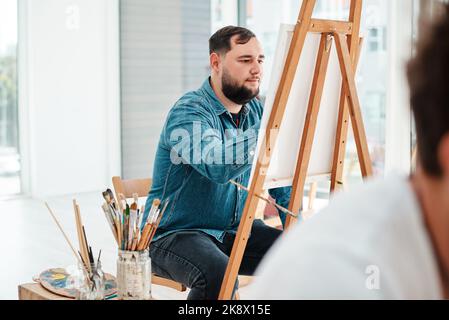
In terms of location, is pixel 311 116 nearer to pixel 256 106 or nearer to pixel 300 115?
pixel 300 115

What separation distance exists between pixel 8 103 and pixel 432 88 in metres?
5.64

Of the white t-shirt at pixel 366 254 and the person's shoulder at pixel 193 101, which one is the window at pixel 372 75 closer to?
the person's shoulder at pixel 193 101

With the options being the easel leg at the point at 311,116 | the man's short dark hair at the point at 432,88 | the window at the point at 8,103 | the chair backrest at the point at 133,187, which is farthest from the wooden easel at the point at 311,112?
the window at the point at 8,103

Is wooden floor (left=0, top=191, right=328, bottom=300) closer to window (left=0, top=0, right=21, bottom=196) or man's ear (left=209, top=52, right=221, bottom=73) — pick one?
window (left=0, top=0, right=21, bottom=196)

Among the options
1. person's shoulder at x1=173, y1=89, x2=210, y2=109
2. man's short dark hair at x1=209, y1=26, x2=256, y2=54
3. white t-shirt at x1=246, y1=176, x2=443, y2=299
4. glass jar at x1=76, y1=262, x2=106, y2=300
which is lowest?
glass jar at x1=76, y1=262, x2=106, y2=300

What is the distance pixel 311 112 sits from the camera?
7.34 ft

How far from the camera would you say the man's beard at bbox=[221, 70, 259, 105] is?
2516 millimetres

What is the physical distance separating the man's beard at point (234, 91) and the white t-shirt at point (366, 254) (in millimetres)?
1754

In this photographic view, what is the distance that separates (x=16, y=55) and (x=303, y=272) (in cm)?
559

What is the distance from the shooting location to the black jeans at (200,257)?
6.95 feet

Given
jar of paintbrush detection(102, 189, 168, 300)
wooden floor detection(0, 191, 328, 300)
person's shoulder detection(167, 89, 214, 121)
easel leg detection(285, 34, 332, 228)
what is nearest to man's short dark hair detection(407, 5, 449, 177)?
jar of paintbrush detection(102, 189, 168, 300)

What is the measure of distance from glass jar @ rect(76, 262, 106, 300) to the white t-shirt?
1.20 m

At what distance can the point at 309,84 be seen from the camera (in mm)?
2246
